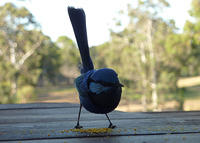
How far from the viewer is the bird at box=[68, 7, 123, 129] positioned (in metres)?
1.63

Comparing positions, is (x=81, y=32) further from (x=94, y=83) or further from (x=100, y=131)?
(x=100, y=131)

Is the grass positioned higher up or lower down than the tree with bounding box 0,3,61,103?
lower down

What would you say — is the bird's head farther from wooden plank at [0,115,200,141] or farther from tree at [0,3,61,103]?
tree at [0,3,61,103]

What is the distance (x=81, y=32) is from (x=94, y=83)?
0.47 metres

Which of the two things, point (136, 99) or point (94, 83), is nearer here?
point (94, 83)

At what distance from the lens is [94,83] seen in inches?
66.5

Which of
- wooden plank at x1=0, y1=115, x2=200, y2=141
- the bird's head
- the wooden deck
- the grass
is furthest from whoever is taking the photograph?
the grass

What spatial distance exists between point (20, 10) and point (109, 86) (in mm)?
17616

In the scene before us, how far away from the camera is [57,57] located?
83.6 ft

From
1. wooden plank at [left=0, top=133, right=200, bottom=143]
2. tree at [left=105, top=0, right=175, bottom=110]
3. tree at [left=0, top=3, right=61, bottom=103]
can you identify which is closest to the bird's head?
wooden plank at [left=0, top=133, right=200, bottom=143]

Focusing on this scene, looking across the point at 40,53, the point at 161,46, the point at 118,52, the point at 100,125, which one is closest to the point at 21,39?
the point at 40,53

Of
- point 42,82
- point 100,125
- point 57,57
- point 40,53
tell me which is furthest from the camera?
point 42,82

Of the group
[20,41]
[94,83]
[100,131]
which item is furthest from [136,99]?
[94,83]

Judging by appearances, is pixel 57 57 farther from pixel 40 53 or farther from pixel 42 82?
pixel 40 53
